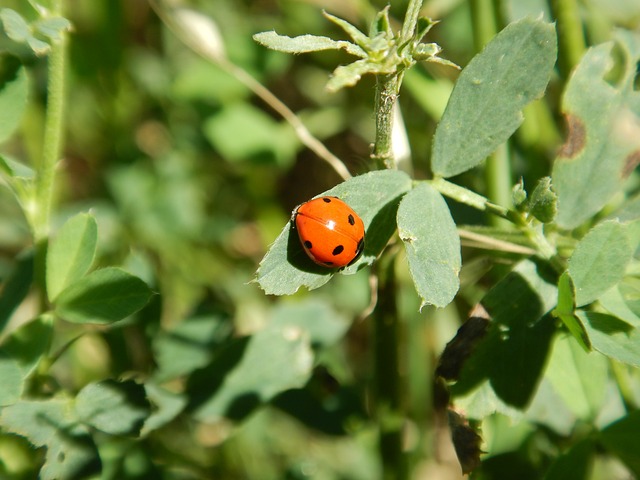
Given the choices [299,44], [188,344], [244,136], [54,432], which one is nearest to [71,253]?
[54,432]

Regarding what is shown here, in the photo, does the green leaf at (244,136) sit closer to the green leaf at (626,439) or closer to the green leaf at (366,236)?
the green leaf at (366,236)

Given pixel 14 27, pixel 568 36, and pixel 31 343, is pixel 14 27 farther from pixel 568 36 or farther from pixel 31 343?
pixel 568 36

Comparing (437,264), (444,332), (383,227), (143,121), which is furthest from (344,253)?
(143,121)

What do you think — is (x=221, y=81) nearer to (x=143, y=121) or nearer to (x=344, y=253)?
(x=143, y=121)

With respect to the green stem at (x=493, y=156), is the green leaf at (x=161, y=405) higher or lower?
lower

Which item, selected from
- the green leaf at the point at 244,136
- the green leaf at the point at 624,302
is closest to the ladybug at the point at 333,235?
the green leaf at the point at 624,302
